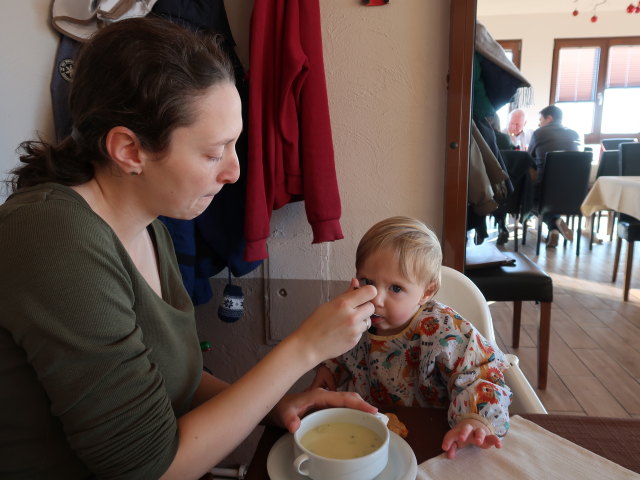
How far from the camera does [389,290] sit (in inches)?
39.8

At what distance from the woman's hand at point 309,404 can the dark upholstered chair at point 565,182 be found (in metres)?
3.97

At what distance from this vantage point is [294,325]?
6.60ft

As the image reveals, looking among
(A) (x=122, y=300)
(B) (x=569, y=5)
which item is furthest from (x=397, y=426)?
(B) (x=569, y=5)

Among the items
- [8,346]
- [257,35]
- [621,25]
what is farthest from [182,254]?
[621,25]

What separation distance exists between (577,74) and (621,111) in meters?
0.91

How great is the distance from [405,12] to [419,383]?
130cm

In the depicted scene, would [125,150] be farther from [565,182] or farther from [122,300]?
[565,182]

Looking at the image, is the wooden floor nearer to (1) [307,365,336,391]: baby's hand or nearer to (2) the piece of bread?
(1) [307,365,336,391]: baby's hand

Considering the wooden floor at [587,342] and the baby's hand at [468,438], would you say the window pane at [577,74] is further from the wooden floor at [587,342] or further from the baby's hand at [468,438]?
the baby's hand at [468,438]

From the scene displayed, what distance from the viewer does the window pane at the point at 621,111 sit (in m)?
7.07

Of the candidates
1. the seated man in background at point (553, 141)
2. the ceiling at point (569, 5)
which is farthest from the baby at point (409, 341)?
the ceiling at point (569, 5)

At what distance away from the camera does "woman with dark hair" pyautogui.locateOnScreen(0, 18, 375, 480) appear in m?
0.61

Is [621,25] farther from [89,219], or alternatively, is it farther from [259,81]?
[89,219]

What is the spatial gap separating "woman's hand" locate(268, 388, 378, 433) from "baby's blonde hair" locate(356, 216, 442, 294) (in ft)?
0.94
